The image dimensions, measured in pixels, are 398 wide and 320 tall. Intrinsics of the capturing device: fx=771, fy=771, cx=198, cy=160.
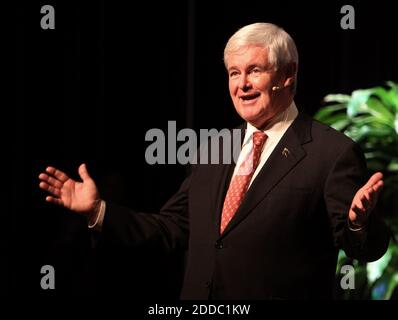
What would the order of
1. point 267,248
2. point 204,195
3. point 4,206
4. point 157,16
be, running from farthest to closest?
point 157,16 → point 4,206 → point 204,195 → point 267,248

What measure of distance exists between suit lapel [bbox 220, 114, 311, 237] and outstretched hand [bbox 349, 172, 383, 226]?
0.21 m

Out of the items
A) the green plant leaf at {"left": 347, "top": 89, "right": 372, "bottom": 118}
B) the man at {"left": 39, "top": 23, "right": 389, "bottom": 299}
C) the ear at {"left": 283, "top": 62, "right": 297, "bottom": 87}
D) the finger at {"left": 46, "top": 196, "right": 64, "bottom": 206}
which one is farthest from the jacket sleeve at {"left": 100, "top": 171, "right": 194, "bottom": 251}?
the green plant leaf at {"left": 347, "top": 89, "right": 372, "bottom": 118}

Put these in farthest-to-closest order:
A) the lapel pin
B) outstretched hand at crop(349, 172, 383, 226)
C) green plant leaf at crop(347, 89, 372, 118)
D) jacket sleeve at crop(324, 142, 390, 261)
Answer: green plant leaf at crop(347, 89, 372, 118)
the lapel pin
jacket sleeve at crop(324, 142, 390, 261)
outstretched hand at crop(349, 172, 383, 226)

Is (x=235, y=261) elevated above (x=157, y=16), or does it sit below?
below

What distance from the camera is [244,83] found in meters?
1.77

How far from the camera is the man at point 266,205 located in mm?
1687

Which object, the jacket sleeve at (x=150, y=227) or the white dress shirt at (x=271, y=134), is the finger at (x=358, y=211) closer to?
the white dress shirt at (x=271, y=134)

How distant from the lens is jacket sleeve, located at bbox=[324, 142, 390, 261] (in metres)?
1.63

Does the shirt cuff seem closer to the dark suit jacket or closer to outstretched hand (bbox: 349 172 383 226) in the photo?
the dark suit jacket

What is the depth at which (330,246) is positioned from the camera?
1.72 m
